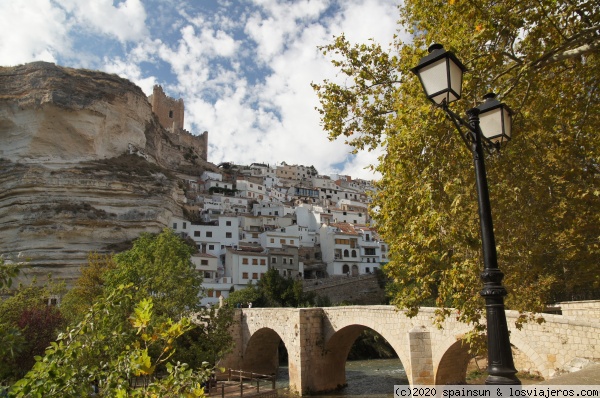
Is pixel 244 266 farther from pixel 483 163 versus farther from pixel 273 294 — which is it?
pixel 483 163

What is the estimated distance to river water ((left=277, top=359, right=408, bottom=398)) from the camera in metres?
21.3

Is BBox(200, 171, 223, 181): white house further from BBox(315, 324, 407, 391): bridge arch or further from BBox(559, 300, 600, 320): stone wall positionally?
BBox(559, 300, 600, 320): stone wall

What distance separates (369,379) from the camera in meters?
24.5

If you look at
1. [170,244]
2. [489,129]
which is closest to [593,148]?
[489,129]

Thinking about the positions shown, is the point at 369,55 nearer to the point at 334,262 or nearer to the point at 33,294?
the point at 33,294

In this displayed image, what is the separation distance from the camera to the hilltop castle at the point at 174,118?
263 ft

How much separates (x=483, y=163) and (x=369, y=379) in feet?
76.8

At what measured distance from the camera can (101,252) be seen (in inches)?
1521

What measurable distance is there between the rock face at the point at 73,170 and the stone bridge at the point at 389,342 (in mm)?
19207

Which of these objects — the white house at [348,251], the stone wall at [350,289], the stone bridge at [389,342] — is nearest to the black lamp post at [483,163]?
the stone bridge at [389,342]

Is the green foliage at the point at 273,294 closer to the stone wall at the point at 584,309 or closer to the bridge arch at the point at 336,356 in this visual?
the bridge arch at the point at 336,356

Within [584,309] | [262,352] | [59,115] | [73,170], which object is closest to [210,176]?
[59,115]

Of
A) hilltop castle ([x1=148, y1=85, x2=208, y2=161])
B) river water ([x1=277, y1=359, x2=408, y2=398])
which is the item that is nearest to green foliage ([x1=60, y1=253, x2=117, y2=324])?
river water ([x1=277, y1=359, x2=408, y2=398])

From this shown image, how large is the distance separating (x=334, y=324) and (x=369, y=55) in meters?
14.9
